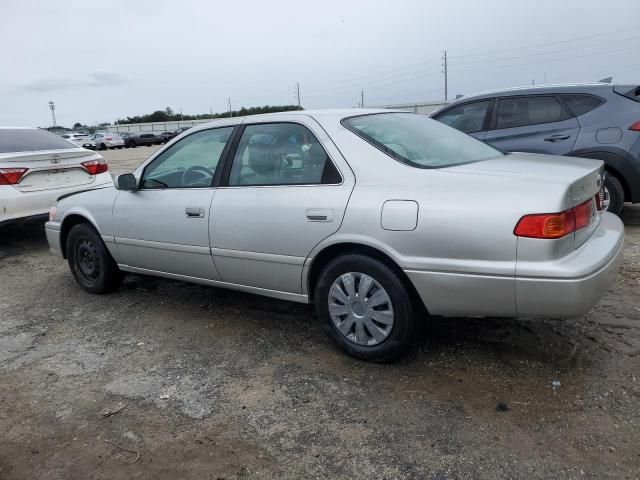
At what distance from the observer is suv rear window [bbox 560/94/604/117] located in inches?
229

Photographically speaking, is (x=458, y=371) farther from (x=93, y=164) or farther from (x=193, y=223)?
(x=93, y=164)

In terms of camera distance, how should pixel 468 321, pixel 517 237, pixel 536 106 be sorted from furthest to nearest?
1. pixel 536 106
2. pixel 468 321
3. pixel 517 237

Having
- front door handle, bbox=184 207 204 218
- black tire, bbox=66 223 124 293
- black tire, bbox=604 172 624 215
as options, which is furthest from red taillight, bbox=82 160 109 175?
black tire, bbox=604 172 624 215

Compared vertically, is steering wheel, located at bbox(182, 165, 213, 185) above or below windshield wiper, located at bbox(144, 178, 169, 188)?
above

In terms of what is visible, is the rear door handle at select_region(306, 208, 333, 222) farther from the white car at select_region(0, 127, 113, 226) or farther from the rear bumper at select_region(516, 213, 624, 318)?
the white car at select_region(0, 127, 113, 226)

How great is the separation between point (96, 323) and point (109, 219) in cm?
89

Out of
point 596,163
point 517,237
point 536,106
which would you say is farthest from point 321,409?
point 536,106

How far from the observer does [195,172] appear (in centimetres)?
406

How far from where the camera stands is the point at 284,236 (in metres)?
3.38

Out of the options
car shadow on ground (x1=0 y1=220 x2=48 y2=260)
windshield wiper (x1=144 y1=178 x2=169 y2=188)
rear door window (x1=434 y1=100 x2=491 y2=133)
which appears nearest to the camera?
windshield wiper (x1=144 y1=178 x2=169 y2=188)

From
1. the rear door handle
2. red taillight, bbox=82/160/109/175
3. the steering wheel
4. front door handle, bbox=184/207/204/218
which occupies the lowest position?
front door handle, bbox=184/207/204/218

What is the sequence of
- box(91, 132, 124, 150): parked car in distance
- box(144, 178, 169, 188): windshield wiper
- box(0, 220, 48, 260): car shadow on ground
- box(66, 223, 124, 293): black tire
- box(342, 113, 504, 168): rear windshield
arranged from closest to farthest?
box(342, 113, 504, 168): rear windshield < box(144, 178, 169, 188): windshield wiper < box(66, 223, 124, 293): black tire < box(0, 220, 48, 260): car shadow on ground < box(91, 132, 124, 150): parked car in distance

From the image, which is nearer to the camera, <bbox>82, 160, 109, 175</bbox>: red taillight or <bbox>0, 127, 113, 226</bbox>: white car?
<bbox>0, 127, 113, 226</bbox>: white car

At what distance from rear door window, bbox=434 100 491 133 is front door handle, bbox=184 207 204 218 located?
400 cm
